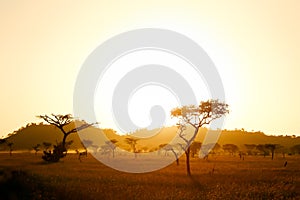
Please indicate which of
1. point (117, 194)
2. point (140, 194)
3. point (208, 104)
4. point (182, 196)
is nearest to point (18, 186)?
point (117, 194)

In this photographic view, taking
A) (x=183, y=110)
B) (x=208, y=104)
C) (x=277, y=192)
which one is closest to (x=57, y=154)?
(x=183, y=110)

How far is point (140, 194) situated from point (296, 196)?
10357mm

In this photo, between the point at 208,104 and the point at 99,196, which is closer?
the point at 99,196

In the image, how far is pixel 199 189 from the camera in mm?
28938

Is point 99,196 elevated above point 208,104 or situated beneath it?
situated beneath

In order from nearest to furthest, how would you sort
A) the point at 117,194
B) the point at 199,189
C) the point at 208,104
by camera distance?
the point at 117,194
the point at 199,189
the point at 208,104

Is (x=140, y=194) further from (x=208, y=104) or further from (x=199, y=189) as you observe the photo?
(x=208, y=104)

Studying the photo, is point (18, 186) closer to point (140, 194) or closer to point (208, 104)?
point (140, 194)

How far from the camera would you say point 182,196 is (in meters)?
24.4

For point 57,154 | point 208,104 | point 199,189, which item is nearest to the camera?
point 199,189

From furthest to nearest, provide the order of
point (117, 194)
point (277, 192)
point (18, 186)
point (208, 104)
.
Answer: point (208, 104) < point (277, 192) < point (117, 194) < point (18, 186)

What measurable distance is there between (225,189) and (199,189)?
6.43 ft

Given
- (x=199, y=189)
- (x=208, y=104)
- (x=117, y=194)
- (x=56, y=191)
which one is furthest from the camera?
(x=208, y=104)

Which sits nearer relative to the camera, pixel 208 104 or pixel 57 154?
pixel 208 104
